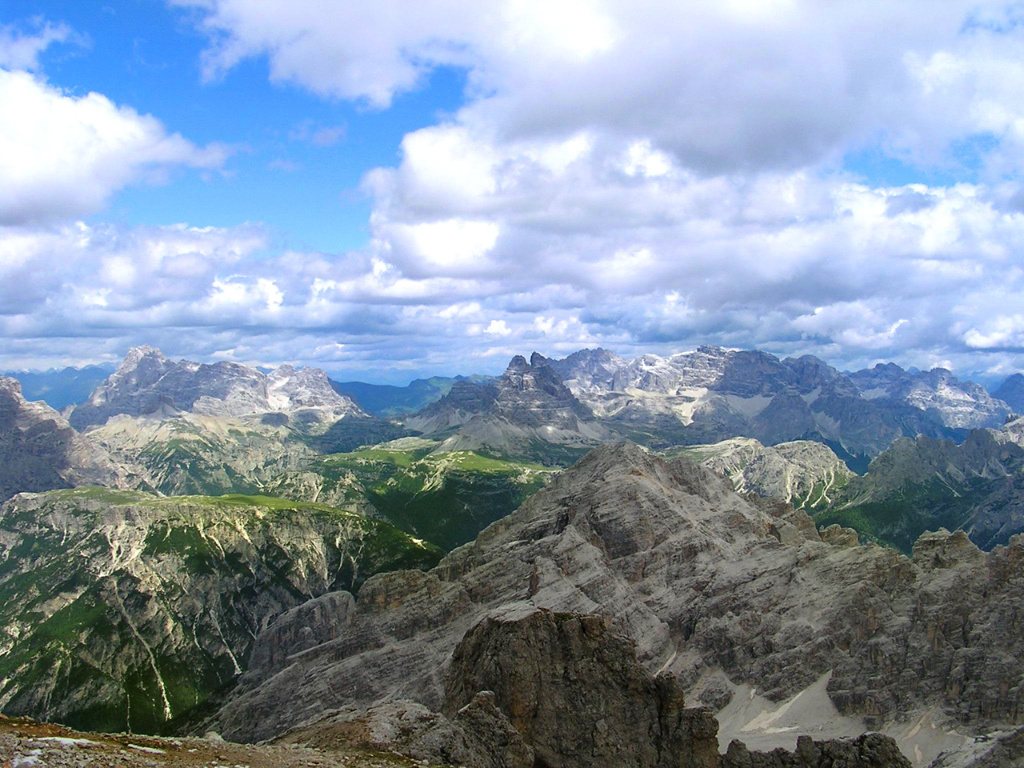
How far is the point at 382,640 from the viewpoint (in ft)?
498

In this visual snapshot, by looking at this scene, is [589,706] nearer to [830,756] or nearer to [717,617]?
[830,756]

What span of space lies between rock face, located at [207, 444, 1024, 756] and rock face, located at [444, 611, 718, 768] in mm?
35433

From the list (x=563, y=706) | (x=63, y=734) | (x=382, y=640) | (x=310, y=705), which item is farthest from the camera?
(x=382, y=640)

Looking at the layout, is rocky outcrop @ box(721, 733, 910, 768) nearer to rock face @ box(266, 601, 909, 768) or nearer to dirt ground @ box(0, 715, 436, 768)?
rock face @ box(266, 601, 909, 768)

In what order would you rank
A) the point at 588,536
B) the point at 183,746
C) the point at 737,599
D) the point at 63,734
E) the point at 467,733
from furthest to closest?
the point at 588,536
the point at 737,599
the point at 467,733
the point at 183,746
the point at 63,734

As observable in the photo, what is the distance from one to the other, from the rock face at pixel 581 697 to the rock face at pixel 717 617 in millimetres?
35433

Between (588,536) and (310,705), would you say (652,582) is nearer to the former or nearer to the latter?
(588,536)

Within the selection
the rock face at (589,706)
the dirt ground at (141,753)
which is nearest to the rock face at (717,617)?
the rock face at (589,706)

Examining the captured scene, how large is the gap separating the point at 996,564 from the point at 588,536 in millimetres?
80977

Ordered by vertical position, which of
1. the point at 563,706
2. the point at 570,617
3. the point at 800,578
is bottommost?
the point at 800,578

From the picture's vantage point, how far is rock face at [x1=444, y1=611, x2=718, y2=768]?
3270 inches

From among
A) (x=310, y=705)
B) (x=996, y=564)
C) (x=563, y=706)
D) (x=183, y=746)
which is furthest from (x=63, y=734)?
(x=996, y=564)

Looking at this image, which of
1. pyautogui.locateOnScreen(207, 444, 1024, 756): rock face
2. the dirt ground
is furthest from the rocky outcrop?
the dirt ground

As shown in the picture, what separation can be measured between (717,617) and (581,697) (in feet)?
282
